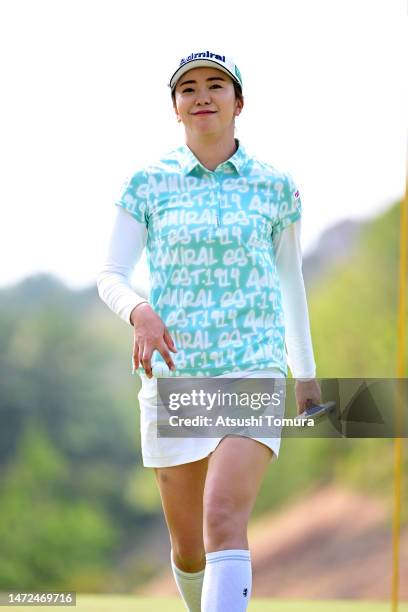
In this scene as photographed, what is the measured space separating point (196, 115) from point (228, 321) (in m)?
0.53

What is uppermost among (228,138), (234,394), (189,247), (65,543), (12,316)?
(228,138)

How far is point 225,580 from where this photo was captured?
8.71ft

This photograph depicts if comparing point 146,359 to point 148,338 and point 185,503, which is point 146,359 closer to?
point 148,338

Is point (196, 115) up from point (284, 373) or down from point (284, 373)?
up

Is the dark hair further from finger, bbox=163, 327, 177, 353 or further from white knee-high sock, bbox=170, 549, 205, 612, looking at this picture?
white knee-high sock, bbox=170, 549, 205, 612

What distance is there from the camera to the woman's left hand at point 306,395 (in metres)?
3.15

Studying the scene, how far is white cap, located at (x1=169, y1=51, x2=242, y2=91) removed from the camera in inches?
117

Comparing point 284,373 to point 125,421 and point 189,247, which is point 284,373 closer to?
point 189,247

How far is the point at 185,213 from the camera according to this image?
295cm

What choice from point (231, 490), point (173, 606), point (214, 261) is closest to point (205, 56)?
point (214, 261)

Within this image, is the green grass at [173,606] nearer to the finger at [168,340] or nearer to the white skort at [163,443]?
the white skort at [163,443]

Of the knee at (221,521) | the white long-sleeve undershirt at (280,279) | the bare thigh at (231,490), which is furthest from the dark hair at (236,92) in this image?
the knee at (221,521)

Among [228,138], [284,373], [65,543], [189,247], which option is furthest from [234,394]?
[65,543]

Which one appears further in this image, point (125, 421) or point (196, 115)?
point (125, 421)
